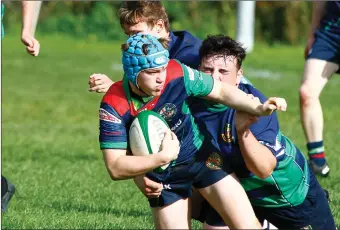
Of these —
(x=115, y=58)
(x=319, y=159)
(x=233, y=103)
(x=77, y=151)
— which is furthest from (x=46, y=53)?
(x=233, y=103)

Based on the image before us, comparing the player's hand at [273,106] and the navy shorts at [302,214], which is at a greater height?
the player's hand at [273,106]

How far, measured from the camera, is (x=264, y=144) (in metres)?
5.27

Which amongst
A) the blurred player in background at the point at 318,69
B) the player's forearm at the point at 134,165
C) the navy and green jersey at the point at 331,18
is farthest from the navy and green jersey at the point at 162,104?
the navy and green jersey at the point at 331,18

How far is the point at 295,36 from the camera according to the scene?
28.9m

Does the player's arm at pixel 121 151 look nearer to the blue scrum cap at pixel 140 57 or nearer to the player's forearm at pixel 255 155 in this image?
the blue scrum cap at pixel 140 57

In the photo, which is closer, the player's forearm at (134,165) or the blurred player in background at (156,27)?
the player's forearm at (134,165)

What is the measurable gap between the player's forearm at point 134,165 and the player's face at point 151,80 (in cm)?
35

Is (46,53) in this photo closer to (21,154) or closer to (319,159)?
(21,154)

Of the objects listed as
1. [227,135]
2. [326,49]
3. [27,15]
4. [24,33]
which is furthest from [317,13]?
[227,135]

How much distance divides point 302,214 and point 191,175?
0.78 metres

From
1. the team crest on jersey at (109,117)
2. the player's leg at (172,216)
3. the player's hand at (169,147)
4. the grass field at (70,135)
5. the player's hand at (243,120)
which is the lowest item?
the grass field at (70,135)

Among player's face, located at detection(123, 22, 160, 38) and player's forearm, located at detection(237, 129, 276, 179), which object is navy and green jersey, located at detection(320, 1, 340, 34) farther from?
player's forearm, located at detection(237, 129, 276, 179)

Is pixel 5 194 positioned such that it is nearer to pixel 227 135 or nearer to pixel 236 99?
pixel 227 135

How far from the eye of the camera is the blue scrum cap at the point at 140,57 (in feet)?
15.8
